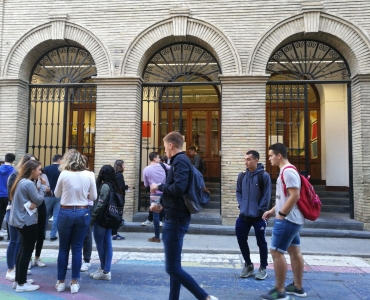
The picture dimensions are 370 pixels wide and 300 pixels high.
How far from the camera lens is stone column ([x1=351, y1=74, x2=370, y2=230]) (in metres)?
8.77

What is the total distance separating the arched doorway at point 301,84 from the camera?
31.8ft

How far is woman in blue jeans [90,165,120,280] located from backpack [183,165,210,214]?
1862 millimetres

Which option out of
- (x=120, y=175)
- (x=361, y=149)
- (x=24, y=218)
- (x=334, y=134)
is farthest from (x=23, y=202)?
(x=334, y=134)

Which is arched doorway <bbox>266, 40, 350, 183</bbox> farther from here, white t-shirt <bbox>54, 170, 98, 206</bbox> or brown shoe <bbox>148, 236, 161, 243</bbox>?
white t-shirt <bbox>54, 170, 98, 206</bbox>

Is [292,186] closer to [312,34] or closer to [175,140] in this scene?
[175,140]

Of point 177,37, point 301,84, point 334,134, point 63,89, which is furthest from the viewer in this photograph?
point 334,134

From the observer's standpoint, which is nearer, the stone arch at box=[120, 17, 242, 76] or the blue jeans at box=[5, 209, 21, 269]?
the blue jeans at box=[5, 209, 21, 269]

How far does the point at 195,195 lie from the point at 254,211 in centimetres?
189

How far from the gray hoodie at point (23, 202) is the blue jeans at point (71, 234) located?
0.39m

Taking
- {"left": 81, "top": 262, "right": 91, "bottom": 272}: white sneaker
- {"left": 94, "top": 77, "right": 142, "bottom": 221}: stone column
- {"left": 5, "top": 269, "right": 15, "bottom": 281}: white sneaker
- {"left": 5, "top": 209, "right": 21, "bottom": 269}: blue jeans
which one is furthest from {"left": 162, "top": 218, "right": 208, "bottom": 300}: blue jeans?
{"left": 94, "top": 77, "right": 142, "bottom": 221}: stone column

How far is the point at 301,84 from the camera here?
→ 32.3ft

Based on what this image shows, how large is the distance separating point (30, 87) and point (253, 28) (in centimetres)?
704

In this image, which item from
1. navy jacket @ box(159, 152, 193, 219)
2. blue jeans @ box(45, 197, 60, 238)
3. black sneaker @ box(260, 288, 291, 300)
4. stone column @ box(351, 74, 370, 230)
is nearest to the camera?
navy jacket @ box(159, 152, 193, 219)

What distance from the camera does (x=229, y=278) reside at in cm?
528
